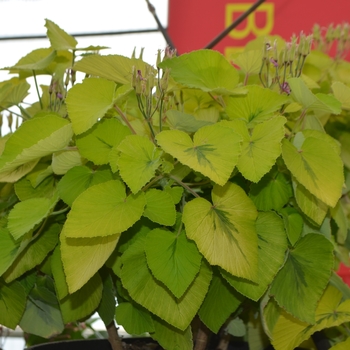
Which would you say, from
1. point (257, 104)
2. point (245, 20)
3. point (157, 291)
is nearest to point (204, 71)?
point (257, 104)

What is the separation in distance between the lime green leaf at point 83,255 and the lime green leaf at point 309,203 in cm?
12

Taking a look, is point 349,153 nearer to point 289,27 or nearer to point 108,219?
point 108,219

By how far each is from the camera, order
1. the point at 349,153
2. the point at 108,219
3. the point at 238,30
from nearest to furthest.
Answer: the point at 108,219 < the point at 349,153 < the point at 238,30

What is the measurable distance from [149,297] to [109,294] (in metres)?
0.07

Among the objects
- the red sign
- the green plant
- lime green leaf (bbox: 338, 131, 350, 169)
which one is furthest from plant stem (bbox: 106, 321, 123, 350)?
the red sign

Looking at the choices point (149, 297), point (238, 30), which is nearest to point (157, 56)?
point (149, 297)

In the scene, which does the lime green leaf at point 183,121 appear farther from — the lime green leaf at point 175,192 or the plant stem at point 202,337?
the plant stem at point 202,337

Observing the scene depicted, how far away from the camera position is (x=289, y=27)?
166cm

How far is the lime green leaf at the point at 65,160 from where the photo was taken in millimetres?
332

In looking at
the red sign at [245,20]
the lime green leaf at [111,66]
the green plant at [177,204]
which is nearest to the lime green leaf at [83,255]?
the green plant at [177,204]

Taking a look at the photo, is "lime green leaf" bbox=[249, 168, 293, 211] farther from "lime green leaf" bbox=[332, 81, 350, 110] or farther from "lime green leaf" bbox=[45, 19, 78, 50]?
"lime green leaf" bbox=[45, 19, 78, 50]

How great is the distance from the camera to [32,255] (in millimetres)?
344

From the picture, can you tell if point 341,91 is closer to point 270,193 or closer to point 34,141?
point 270,193

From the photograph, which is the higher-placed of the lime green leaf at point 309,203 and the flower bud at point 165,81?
the flower bud at point 165,81
